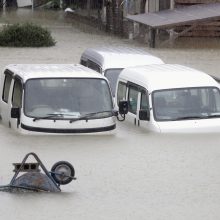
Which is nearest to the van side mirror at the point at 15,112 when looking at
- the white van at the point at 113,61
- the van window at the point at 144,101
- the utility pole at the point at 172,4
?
the van window at the point at 144,101

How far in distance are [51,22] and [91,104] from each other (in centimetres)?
3405

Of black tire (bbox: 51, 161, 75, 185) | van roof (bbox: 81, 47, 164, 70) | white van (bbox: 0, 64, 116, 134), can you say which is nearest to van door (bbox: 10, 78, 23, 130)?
white van (bbox: 0, 64, 116, 134)

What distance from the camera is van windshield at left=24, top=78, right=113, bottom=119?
15.4 meters

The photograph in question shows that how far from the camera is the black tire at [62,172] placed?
1105 centimetres

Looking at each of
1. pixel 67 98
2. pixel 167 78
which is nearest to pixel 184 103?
pixel 167 78

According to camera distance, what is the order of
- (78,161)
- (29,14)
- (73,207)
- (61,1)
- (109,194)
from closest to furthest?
(73,207), (109,194), (78,161), (29,14), (61,1)

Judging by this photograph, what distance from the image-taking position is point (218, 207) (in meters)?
10.9

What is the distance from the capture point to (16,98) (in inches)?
627

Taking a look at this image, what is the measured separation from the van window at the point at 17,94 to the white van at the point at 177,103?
1719mm

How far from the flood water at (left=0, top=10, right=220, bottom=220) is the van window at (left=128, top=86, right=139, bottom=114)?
31 centimetres

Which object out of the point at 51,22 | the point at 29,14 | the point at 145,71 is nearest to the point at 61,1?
the point at 29,14

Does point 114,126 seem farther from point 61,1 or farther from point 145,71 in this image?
point 61,1

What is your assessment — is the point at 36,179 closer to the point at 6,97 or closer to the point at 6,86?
the point at 6,97

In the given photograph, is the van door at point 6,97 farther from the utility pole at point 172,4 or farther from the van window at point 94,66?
the utility pole at point 172,4
